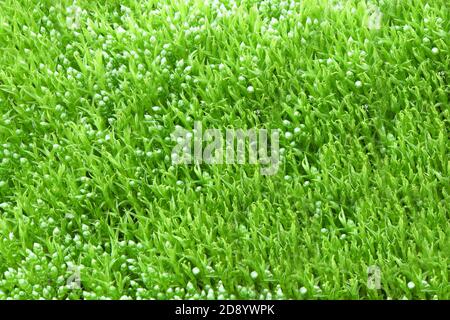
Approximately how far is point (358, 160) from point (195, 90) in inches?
52.5

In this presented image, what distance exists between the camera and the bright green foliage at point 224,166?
490 cm

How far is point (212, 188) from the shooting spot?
17.4 feet

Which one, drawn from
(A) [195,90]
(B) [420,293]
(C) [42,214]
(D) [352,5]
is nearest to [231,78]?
(A) [195,90]

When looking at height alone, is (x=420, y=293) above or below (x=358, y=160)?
below

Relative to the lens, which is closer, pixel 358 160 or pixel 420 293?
pixel 420 293

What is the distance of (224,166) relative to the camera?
213 inches

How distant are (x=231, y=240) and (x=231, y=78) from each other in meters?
1.33

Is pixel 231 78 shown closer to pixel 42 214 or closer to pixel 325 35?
pixel 325 35

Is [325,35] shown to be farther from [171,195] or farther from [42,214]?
[42,214]

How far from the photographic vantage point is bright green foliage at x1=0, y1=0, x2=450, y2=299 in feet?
16.1
